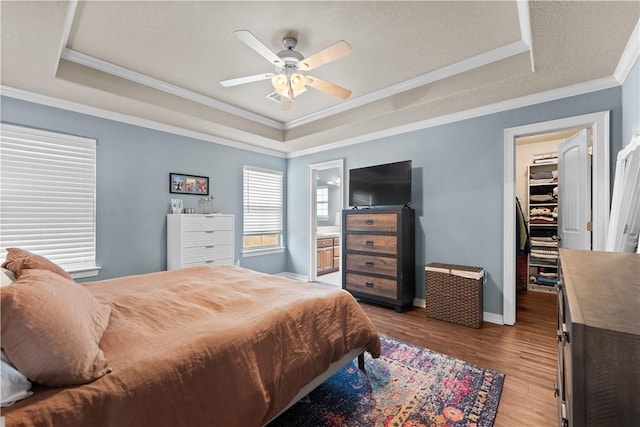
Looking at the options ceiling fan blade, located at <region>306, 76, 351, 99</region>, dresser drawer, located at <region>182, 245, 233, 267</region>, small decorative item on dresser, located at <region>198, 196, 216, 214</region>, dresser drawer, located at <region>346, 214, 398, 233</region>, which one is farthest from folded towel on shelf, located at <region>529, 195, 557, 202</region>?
small decorative item on dresser, located at <region>198, 196, 216, 214</region>

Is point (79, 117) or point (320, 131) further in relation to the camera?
point (320, 131)

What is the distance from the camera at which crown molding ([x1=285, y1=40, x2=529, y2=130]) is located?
8.13 ft

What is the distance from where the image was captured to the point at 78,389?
2.99ft

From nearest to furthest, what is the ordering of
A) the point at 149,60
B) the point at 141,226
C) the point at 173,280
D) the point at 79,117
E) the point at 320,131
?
the point at 173,280 < the point at 149,60 < the point at 79,117 < the point at 141,226 < the point at 320,131

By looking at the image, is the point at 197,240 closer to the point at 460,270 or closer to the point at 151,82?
the point at 151,82

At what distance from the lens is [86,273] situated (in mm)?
3123

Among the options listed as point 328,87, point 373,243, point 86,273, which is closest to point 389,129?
point 373,243

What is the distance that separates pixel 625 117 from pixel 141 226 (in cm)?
513

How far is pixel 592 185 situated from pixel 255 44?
3.29 metres

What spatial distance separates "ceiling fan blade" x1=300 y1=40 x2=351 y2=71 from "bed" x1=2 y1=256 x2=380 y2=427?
171 cm

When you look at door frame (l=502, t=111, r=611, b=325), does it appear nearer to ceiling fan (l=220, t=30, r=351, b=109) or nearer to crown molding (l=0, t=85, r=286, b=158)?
ceiling fan (l=220, t=30, r=351, b=109)

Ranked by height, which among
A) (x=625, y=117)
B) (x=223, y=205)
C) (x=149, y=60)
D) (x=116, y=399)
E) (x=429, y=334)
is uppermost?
(x=149, y=60)

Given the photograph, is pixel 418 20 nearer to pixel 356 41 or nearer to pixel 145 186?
pixel 356 41

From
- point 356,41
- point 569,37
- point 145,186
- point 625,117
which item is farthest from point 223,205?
point 625,117
